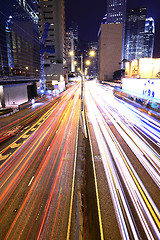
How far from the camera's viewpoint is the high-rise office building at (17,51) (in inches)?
1210

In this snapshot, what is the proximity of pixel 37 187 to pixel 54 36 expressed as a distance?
113479 mm

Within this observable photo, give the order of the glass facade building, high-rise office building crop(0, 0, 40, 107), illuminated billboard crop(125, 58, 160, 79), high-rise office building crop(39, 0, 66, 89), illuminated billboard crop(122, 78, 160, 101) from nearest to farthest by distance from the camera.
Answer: illuminated billboard crop(122, 78, 160, 101) < high-rise office building crop(0, 0, 40, 107) < the glass facade building < illuminated billboard crop(125, 58, 160, 79) < high-rise office building crop(39, 0, 66, 89)

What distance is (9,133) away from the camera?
16266mm

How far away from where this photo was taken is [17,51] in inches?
1673

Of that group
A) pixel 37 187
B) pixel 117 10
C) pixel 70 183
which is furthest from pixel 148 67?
pixel 117 10

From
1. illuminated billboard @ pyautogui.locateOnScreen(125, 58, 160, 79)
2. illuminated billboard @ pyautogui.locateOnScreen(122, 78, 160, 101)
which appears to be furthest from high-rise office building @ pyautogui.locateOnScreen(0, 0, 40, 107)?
illuminated billboard @ pyautogui.locateOnScreen(125, 58, 160, 79)

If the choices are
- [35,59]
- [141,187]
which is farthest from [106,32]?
[141,187]

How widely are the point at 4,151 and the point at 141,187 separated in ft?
34.3

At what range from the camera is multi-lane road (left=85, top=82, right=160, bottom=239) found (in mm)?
5816

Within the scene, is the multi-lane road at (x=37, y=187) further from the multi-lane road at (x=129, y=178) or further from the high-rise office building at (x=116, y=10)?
the high-rise office building at (x=116, y=10)

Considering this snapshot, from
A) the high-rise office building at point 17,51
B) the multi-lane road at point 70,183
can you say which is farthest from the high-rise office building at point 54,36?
the multi-lane road at point 70,183

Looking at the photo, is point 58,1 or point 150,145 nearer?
point 150,145

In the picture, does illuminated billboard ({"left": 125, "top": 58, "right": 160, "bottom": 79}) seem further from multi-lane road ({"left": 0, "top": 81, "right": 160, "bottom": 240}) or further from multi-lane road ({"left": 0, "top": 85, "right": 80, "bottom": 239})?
multi-lane road ({"left": 0, "top": 85, "right": 80, "bottom": 239})

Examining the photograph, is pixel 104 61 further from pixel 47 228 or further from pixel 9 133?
pixel 47 228
